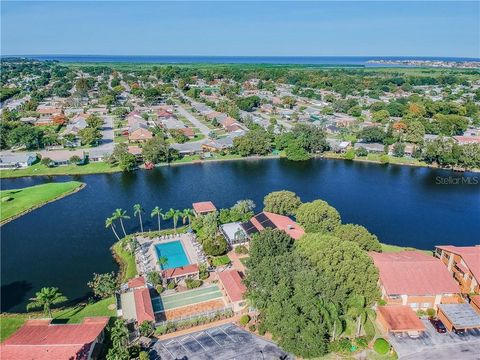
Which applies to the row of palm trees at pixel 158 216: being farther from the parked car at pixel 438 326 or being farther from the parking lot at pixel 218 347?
the parked car at pixel 438 326

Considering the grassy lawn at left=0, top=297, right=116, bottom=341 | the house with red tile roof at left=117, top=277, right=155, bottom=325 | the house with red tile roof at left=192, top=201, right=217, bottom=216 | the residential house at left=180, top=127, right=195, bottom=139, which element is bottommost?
the grassy lawn at left=0, top=297, right=116, bottom=341

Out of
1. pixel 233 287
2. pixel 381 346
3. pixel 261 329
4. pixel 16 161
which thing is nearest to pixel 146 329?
pixel 233 287

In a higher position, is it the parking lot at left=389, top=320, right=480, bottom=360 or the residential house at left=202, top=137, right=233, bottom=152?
the residential house at left=202, top=137, right=233, bottom=152

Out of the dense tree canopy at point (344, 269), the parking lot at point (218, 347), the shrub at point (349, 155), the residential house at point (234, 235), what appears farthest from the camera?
the shrub at point (349, 155)

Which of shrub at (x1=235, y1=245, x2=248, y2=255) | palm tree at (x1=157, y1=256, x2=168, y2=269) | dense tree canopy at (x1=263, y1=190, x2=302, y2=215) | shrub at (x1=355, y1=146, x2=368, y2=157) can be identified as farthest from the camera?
shrub at (x1=355, y1=146, x2=368, y2=157)

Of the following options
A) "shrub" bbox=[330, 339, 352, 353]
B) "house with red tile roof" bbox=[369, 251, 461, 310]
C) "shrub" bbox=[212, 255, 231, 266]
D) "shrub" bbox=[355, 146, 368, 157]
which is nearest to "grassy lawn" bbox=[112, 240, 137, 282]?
"shrub" bbox=[212, 255, 231, 266]

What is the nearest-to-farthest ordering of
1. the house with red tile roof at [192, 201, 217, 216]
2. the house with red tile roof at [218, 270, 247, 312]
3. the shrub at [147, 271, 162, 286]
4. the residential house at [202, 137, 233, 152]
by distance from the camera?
the house with red tile roof at [218, 270, 247, 312] < the shrub at [147, 271, 162, 286] < the house with red tile roof at [192, 201, 217, 216] < the residential house at [202, 137, 233, 152]

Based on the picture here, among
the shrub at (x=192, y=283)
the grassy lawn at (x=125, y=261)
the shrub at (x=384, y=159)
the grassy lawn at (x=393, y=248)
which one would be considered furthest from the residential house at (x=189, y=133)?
the grassy lawn at (x=393, y=248)

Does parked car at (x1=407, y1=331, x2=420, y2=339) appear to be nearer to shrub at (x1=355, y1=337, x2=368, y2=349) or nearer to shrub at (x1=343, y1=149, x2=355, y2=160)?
shrub at (x1=355, y1=337, x2=368, y2=349)

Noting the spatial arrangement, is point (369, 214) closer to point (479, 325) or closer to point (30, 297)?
point (479, 325)
